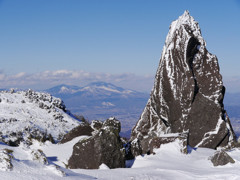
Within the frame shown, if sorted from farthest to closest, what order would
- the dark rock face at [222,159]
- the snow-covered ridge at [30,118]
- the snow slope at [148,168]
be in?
the snow-covered ridge at [30,118] < the dark rock face at [222,159] < the snow slope at [148,168]

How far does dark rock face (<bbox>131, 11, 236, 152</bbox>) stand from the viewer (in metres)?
17.7

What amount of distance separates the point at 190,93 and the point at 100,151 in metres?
8.65

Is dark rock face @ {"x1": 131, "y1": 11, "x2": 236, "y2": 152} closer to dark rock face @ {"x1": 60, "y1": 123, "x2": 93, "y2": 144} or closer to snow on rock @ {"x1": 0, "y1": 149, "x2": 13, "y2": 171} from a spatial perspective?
dark rock face @ {"x1": 60, "y1": 123, "x2": 93, "y2": 144}

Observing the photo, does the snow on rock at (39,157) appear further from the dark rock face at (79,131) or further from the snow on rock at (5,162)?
the dark rock face at (79,131)

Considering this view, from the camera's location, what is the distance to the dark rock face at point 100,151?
11820 mm

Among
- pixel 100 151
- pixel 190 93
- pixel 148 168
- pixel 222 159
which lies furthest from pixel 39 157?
pixel 190 93

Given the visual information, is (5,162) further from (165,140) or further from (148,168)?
(165,140)

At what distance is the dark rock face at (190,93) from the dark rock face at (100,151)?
5444mm

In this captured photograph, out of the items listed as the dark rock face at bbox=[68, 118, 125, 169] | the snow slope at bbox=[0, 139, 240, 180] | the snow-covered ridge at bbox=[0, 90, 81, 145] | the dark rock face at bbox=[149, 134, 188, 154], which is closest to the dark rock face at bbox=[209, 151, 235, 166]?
the snow slope at bbox=[0, 139, 240, 180]

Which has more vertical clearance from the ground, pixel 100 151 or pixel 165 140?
pixel 165 140

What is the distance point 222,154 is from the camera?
1176 centimetres

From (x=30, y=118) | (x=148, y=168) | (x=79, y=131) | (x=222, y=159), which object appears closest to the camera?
(x=148, y=168)

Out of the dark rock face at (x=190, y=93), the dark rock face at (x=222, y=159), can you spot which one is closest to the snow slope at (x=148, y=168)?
the dark rock face at (x=222, y=159)

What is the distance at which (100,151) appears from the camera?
11867 mm
